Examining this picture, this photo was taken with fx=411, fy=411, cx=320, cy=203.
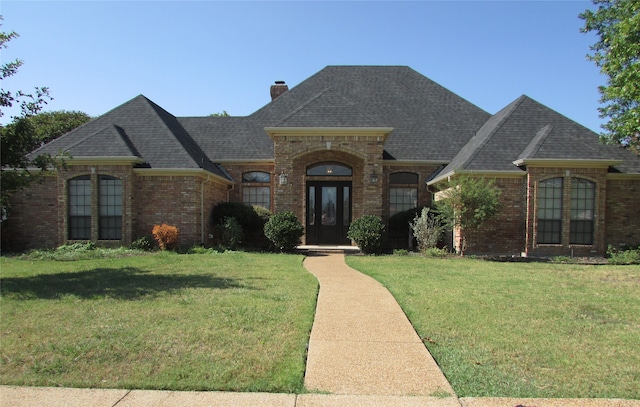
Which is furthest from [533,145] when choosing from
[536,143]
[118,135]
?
[118,135]

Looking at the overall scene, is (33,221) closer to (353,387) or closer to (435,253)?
(435,253)

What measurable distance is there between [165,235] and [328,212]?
278 inches

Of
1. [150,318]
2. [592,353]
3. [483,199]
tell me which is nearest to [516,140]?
[483,199]

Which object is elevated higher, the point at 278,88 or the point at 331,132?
the point at 278,88

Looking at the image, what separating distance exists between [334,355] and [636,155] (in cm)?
1720

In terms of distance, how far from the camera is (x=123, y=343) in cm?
478

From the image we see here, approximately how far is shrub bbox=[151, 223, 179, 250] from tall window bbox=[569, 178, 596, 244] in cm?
1461

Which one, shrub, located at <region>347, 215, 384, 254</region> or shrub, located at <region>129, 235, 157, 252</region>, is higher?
shrub, located at <region>347, 215, 384, 254</region>

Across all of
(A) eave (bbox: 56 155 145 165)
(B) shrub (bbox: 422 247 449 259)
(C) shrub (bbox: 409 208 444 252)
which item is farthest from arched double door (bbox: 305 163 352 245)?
(A) eave (bbox: 56 155 145 165)

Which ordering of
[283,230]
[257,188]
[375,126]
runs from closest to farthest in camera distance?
[283,230] < [375,126] < [257,188]

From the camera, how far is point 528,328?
5.68 metres

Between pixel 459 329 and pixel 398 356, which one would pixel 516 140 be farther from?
pixel 398 356

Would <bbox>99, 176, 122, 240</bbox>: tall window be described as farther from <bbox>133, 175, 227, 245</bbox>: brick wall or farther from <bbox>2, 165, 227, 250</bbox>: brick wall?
<bbox>133, 175, 227, 245</bbox>: brick wall

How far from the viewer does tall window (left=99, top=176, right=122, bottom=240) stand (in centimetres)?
1553
